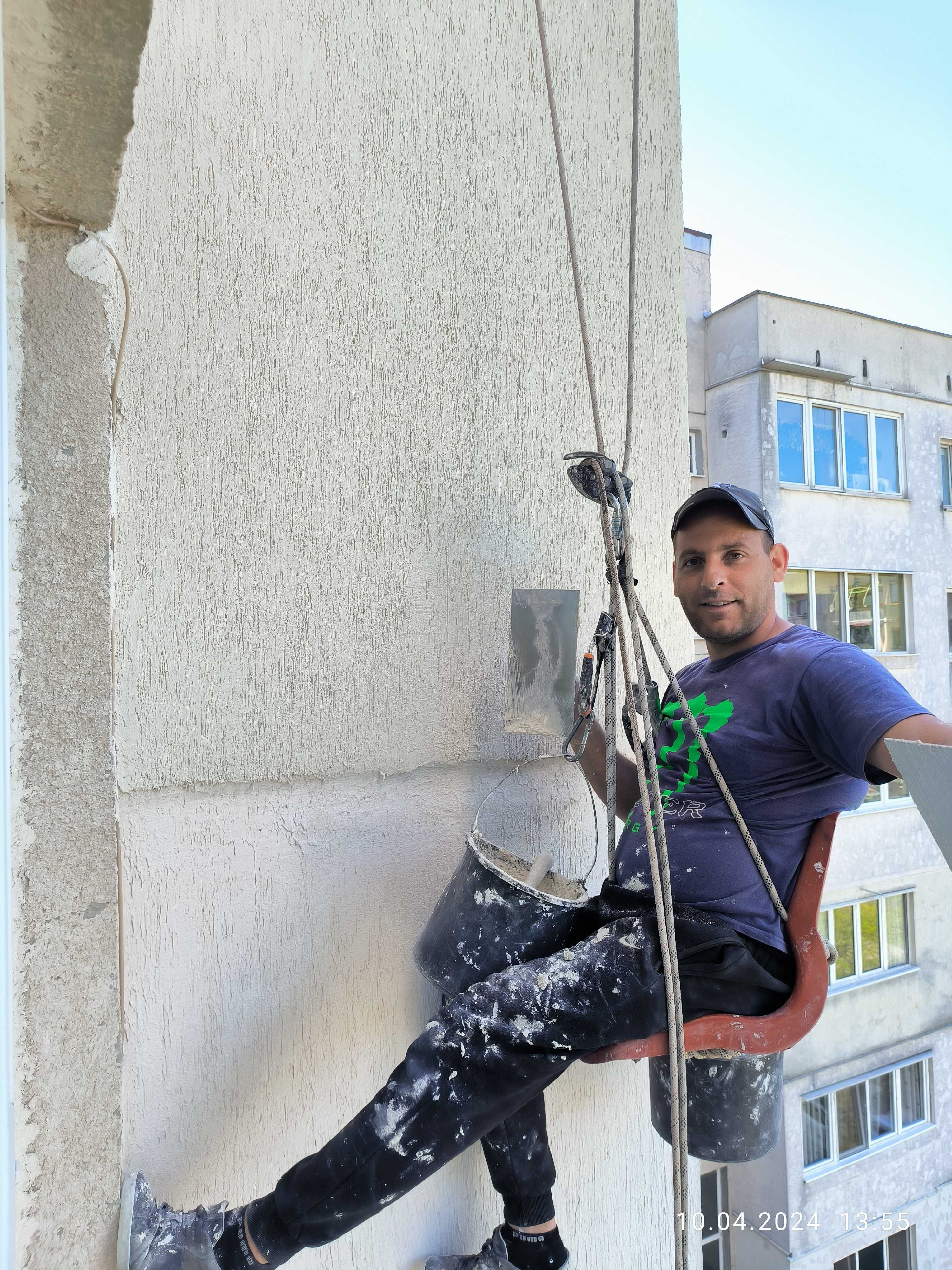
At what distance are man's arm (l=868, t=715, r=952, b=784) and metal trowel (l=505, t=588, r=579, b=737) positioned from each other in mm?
700

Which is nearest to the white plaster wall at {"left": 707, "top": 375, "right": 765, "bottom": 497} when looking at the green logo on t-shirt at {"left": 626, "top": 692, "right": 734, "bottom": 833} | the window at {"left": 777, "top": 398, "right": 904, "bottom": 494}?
the window at {"left": 777, "top": 398, "right": 904, "bottom": 494}

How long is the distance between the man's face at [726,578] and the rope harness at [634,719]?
157mm

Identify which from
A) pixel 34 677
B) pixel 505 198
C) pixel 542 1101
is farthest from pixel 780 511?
pixel 34 677

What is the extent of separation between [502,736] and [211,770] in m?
0.73

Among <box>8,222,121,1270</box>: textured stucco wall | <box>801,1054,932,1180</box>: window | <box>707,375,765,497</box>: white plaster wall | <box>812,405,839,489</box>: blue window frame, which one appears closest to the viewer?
<box>8,222,121,1270</box>: textured stucco wall

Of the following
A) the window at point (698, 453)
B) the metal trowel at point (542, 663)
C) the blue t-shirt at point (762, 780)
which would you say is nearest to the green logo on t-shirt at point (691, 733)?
the blue t-shirt at point (762, 780)

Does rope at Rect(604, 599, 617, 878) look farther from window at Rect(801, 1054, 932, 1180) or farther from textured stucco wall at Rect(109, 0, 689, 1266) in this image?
window at Rect(801, 1054, 932, 1180)

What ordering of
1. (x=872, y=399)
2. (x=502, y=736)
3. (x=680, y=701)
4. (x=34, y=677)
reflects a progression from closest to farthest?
(x=34, y=677)
(x=680, y=701)
(x=502, y=736)
(x=872, y=399)

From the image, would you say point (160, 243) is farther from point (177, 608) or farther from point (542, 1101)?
point (542, 1101)

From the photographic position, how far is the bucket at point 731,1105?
1.58 metres

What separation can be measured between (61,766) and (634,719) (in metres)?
0.94

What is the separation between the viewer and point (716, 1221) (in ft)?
34.4

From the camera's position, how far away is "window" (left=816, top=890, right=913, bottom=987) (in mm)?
10359

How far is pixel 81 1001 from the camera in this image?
1.10m
